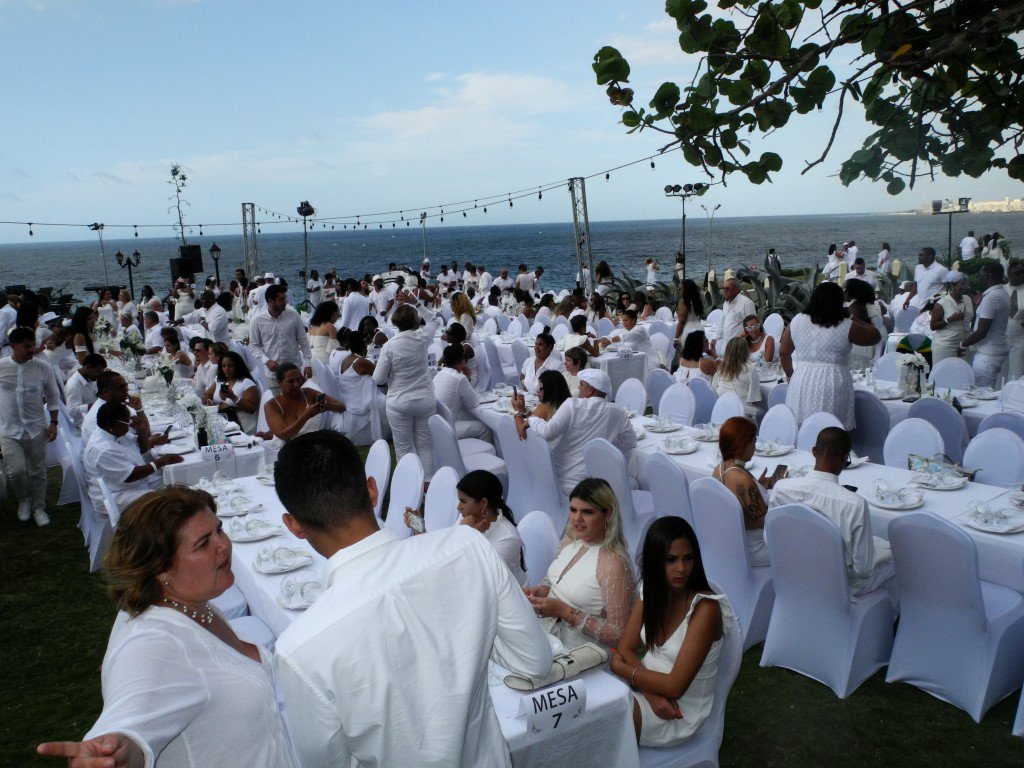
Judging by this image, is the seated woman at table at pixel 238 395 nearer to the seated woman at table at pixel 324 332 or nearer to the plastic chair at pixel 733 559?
the seated woman at table at pixel 324 332

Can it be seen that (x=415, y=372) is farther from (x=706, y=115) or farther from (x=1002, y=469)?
(x=706, y=115)

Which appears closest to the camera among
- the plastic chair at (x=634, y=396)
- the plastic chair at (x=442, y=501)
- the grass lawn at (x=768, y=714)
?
the grass lawn at (x=768, y=714)

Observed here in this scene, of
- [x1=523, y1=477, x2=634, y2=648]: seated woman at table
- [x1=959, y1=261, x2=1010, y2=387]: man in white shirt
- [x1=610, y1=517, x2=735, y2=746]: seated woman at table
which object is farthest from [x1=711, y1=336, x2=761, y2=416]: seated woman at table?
[x1=610, y1=517, x2=735, y2=746]: seated woman at table

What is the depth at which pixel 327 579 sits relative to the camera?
186 centimetres

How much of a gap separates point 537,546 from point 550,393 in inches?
79.9

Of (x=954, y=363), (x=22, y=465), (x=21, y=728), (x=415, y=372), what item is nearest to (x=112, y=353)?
(x=22, y=465)

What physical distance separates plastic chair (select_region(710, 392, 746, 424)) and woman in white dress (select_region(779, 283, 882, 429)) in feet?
1.69

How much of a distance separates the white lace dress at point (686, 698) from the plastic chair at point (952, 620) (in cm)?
127

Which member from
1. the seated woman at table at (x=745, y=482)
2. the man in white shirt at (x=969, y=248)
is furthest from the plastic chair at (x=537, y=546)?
the man in white shirt at (x=969, y=248)

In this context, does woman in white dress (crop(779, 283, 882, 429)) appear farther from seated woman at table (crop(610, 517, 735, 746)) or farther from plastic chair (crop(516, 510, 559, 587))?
seated woman at table (crop(610, 517, 735, 746))

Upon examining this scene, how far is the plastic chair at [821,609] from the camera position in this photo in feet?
13.0

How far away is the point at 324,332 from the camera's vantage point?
411 inches

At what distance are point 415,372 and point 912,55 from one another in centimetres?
514

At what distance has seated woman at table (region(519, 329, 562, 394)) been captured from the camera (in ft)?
26.3
